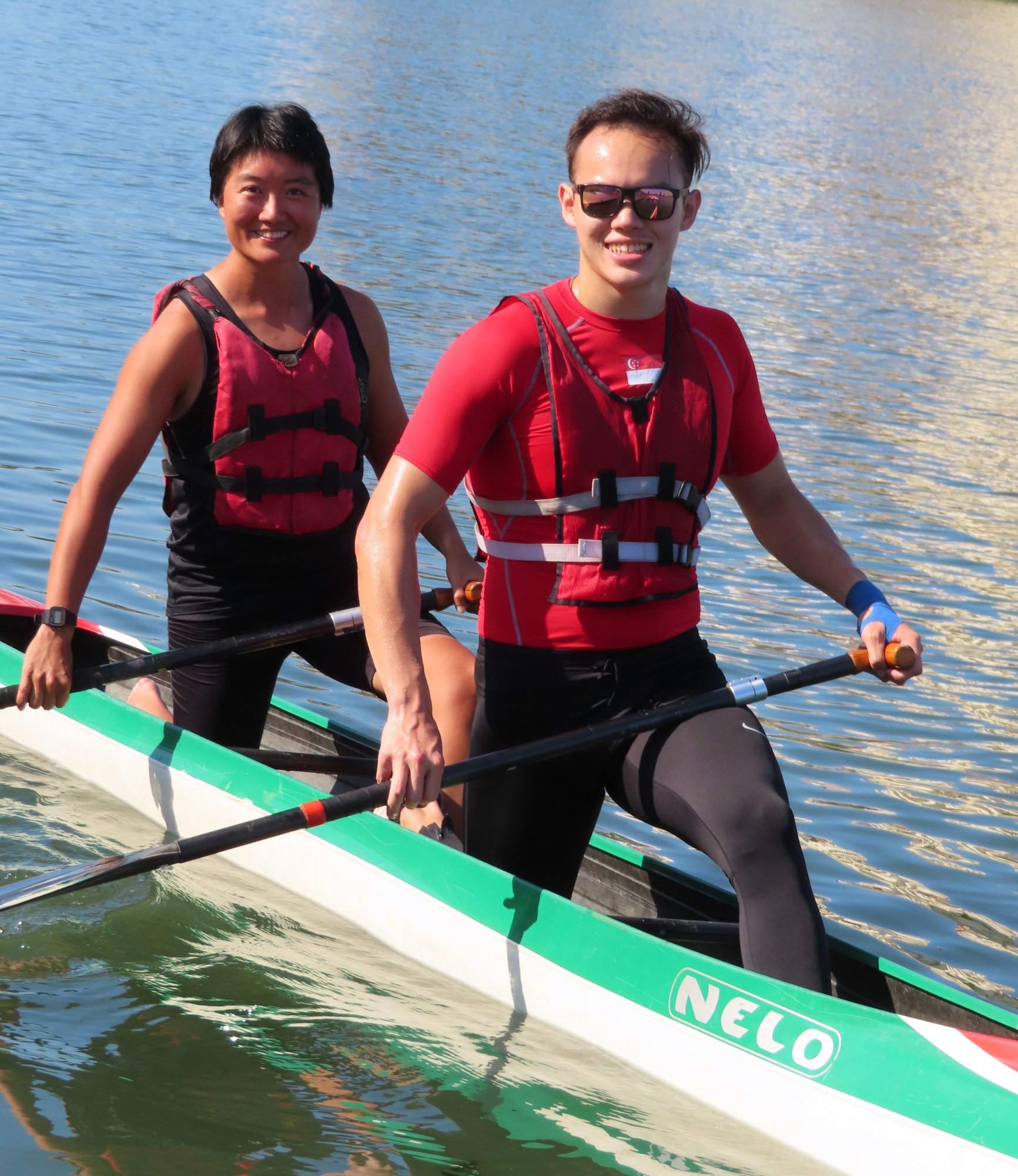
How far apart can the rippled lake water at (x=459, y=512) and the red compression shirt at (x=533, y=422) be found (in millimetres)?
1082

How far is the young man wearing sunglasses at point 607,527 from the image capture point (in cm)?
301

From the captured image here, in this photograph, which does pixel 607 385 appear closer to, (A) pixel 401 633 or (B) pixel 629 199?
(B) pixel 629 199

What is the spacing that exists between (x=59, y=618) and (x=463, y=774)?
4.12 feet

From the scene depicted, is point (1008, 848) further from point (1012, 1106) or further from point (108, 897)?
point (108, 897)

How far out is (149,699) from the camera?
5141mm

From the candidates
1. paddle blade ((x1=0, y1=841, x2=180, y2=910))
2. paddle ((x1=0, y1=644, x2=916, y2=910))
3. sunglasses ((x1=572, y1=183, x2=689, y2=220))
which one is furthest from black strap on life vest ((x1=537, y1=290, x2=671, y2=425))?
paddle blade ((x1=0, y1=841, x2=180, y2=910))

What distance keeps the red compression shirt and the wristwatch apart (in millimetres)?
1203

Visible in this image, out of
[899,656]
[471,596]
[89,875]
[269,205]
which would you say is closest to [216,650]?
[471,596]

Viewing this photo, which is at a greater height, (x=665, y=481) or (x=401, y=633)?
(x=665, y=481)

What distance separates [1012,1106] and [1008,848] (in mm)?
2492

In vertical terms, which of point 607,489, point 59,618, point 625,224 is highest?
point 625,224

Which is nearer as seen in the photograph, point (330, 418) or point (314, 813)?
Result: point (314, 813)

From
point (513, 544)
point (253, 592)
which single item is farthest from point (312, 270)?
point (513, 544)

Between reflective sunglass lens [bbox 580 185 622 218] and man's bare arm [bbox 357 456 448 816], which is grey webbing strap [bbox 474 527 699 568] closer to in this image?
man's bare arm [bbox 357 456 448 816]
